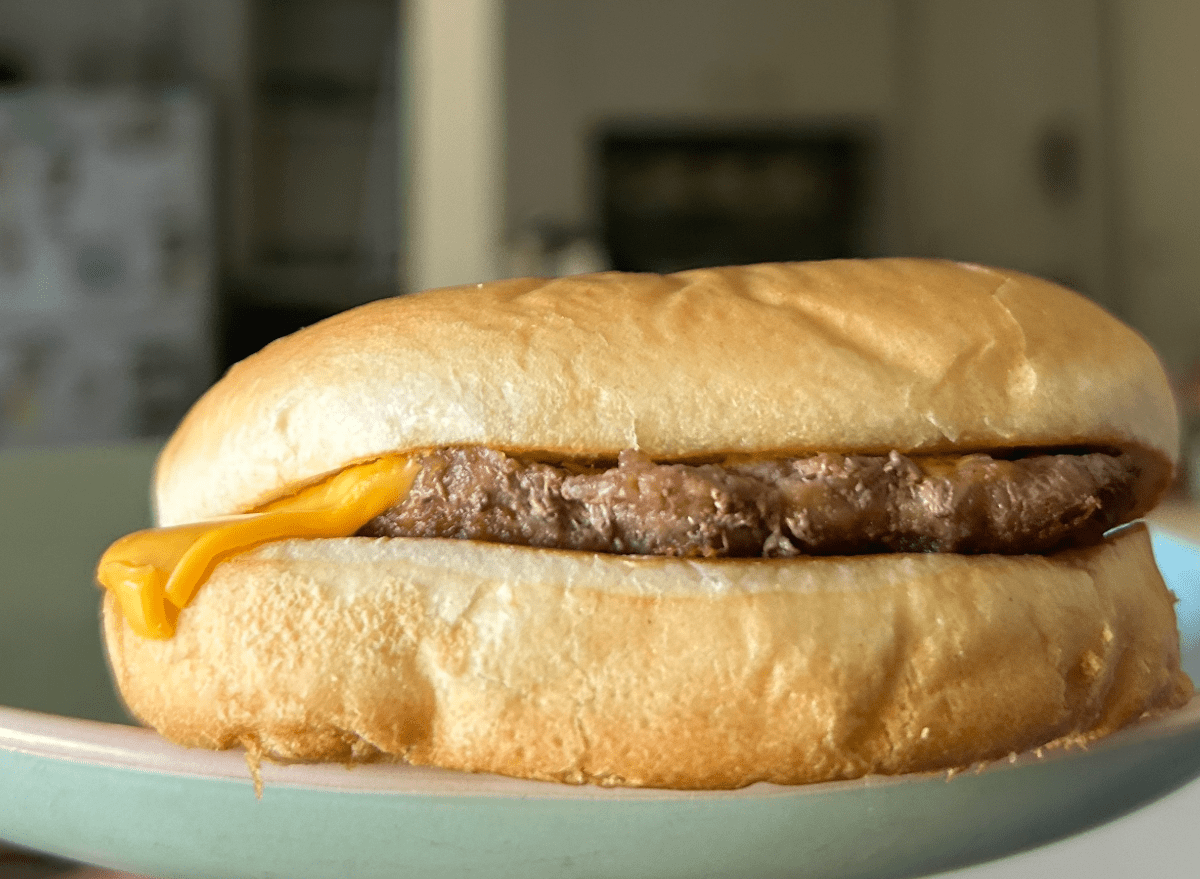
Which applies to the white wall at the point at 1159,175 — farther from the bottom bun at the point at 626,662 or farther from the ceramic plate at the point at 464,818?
the ceramic plate at the point at 464,818

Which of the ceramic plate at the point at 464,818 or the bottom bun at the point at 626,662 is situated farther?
the bottom bun at the point at 626,662

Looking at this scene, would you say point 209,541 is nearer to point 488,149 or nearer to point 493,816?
point 493,816

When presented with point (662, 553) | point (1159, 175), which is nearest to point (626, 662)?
point (662, 553)

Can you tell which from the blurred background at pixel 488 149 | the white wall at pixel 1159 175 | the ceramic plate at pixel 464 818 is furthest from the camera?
the white wall at pixel 1159 175

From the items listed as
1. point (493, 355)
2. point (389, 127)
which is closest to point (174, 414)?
point (389, 127)

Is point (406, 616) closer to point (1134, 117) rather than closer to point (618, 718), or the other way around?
point (618, 718)

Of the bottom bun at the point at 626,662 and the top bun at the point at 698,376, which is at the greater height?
the top bun at the point at 698,376

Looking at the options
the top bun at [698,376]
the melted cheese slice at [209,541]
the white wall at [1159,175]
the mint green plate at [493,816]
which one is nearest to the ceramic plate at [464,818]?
the mint green plate at [493,816]

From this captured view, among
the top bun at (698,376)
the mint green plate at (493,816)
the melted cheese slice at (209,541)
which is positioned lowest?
the mint green plate at (493,816)
